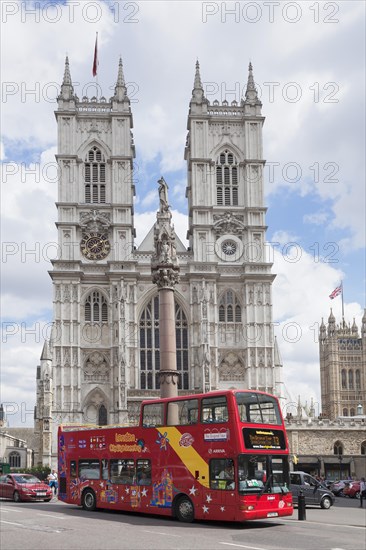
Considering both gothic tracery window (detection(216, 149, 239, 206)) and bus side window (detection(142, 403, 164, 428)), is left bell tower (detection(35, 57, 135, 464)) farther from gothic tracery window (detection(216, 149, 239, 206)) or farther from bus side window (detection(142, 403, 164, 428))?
bus side window (detection(142, 403, 164, 428))

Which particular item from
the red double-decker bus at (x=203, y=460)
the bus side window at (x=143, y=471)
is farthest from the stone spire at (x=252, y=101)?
the bus side window at (x=143, y=471)

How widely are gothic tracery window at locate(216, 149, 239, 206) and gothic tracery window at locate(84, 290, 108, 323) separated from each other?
13.4m

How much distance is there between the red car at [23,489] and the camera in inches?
1232

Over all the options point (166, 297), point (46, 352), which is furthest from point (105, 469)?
point (46, 352)

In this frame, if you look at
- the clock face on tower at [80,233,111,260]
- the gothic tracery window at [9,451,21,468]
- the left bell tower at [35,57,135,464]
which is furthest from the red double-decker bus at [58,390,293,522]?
the gothic tracery window at [9,451,21,468]

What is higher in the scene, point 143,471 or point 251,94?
point 251,94

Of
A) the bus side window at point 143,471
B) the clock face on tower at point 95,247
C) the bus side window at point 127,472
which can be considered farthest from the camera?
the clock face on tower at point 95,247

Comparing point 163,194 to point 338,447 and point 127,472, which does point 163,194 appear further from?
point 338,447

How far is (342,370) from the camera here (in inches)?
5246

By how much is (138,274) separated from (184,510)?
43.3 m

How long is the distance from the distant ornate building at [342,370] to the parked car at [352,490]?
8627 centimetres

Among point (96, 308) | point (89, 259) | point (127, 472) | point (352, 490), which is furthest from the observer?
point (89, 259)

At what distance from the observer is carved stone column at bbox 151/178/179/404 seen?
36469 millimetres

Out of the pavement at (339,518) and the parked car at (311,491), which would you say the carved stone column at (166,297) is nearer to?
the parked car at (311,491)
